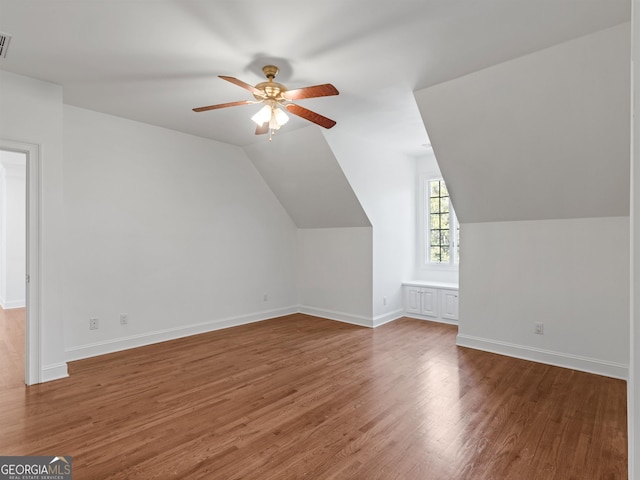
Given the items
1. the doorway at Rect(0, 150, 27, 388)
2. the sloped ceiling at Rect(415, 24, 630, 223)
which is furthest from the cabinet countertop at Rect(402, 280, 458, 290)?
the doorway at Rect(0, 150, 27, 388)

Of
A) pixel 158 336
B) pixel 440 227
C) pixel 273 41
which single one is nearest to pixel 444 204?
pixel 440 227

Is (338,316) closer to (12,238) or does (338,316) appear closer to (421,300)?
(421,300)

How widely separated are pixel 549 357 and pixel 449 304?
69.5 inches

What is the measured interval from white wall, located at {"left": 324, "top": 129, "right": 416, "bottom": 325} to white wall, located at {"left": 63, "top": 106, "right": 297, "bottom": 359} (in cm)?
167

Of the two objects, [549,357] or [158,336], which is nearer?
[549,357]

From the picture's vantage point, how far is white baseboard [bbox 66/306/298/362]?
4.01m

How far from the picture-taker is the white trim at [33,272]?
3.34 meters

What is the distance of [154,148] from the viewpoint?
4617mm

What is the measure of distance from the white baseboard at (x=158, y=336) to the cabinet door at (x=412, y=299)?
216cm

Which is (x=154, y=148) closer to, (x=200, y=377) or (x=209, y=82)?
(x=209, y=82)

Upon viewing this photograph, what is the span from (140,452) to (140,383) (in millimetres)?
1153

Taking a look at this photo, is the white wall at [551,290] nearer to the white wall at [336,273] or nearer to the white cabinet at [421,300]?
the white cabinet at [421,300]

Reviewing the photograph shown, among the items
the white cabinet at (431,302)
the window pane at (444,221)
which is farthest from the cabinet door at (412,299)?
the window pane at (444,221)

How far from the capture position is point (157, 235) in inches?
184
